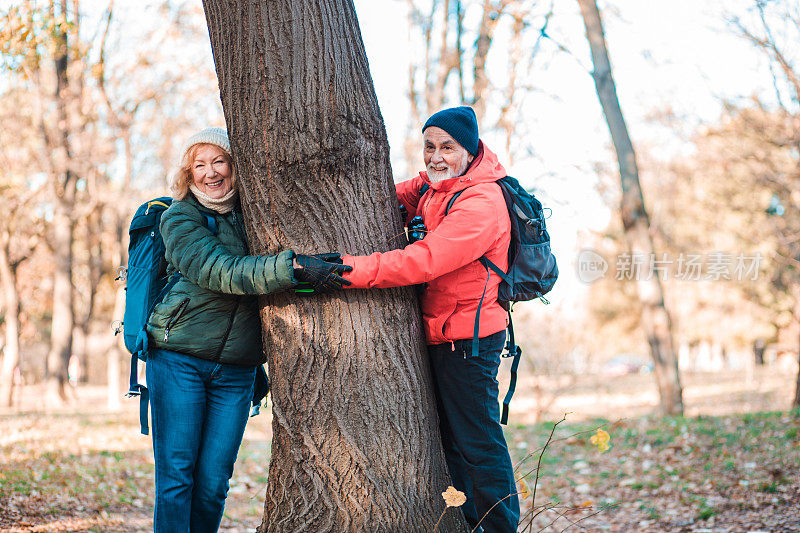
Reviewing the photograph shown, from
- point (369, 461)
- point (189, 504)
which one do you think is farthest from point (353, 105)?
point (189, 504)

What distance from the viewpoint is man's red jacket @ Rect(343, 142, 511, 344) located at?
2832mm

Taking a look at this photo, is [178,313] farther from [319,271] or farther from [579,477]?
[579,477]

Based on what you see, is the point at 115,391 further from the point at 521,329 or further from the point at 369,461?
the point at 369,461

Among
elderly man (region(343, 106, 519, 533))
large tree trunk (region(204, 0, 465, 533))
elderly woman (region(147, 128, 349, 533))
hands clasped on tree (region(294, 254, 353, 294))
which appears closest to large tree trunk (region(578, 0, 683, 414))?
elderly man (region(343, 106, 519, 533))

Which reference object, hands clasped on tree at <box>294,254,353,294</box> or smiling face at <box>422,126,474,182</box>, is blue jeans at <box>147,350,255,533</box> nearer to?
hands clasped on tree at <box>294,254,353,294</box>

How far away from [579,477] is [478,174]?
5107mm

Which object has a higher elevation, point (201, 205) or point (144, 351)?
point (201, 205)

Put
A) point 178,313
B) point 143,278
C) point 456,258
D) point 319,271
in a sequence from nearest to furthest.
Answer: point 319,271, point 456,258, point 178,313, point 143,278

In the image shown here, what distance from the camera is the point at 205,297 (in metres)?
3.16

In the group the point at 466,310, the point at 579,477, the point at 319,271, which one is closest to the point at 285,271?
the point at 319,271

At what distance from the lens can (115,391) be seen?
1605 centimetres

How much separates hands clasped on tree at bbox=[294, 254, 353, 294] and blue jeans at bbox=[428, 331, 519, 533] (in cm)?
66

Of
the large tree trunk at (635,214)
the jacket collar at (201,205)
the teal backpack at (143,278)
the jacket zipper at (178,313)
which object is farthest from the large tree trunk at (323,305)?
the large tree trunk at (635,214)

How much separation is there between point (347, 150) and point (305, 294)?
0.67m
